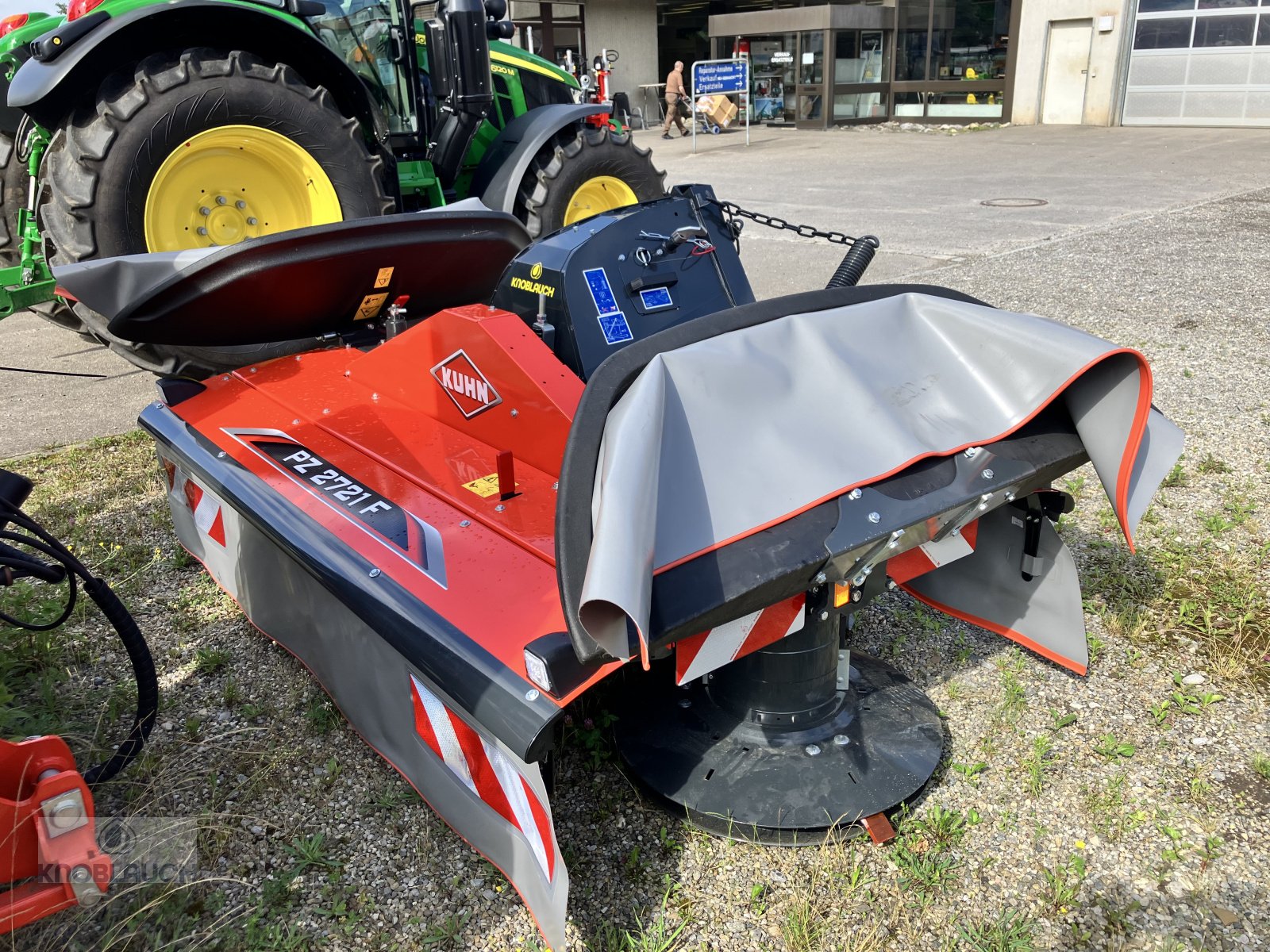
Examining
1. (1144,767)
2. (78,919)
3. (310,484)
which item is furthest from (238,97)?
(1144,767)

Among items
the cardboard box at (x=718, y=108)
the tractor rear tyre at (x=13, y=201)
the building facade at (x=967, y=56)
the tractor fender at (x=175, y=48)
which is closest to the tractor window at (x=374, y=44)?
the tractor fender at (x=175, y=48)

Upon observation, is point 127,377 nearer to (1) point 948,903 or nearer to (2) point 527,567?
(2) point 527,567

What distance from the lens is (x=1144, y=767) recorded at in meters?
2.38

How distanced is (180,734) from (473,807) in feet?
3.56

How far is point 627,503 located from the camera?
159cm

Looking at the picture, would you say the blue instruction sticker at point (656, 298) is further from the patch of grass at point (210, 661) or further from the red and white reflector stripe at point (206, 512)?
the patch of grass at point (210, 661)

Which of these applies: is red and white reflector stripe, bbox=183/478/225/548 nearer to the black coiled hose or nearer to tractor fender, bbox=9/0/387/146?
the black coiled hose

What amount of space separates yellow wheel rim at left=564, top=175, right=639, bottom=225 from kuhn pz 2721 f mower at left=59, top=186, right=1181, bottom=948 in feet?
7.68

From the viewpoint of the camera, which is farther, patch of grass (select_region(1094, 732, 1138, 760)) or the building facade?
the building facade

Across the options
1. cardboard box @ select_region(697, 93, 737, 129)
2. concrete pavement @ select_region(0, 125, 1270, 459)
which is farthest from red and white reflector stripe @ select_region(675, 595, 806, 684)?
cardboard box @ select_region(697, 93, 737, 129)

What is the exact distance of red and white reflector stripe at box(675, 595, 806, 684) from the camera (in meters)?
1.86

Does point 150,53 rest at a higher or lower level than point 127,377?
higher

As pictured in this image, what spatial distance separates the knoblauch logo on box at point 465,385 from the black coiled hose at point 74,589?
105cm

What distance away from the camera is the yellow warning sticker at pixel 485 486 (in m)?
2.53
